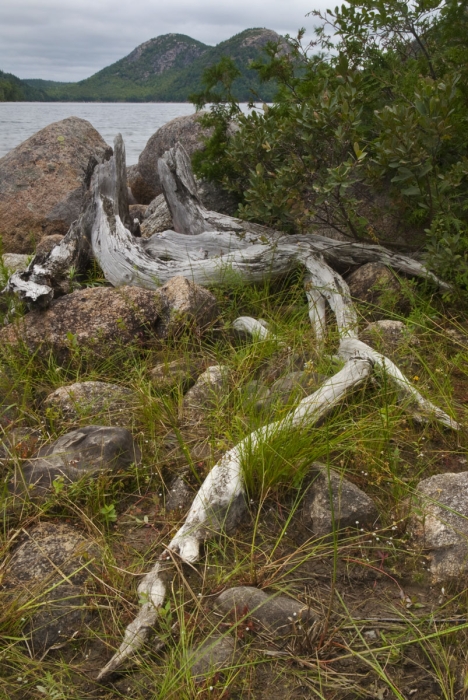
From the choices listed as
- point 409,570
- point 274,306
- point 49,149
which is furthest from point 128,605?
point 49,149

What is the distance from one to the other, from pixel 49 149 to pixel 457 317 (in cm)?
711

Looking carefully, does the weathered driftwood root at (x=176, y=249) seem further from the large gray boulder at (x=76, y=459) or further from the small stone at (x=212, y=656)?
the small stone at (x=212, y=656)

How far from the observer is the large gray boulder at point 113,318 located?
4930 mm

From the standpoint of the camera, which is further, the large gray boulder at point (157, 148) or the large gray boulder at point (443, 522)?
the large gray boulder at point (157, 148)

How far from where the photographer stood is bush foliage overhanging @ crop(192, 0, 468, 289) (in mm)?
4836

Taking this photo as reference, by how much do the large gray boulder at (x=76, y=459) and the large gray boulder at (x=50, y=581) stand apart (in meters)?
0.33

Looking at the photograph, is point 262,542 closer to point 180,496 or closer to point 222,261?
point 180,496

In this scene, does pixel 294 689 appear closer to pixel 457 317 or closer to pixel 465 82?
pixel 457 317

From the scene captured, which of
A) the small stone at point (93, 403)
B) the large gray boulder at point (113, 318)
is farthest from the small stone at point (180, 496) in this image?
the large gray boulder at point (113, 318)

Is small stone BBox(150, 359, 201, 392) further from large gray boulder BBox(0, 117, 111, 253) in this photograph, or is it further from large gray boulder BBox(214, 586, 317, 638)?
large gray boulder BBox(0, 117, 111, 253)

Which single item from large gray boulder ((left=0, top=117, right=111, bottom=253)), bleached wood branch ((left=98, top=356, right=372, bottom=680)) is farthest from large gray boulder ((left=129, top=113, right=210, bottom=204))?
bleached wood branch ((left=98, top=356, right=372, bottom=680))

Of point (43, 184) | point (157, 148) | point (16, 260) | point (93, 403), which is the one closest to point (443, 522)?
point (93, 403)

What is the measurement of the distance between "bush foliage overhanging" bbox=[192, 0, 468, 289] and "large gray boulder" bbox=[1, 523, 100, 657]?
3.40 meters

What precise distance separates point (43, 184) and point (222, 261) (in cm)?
456
